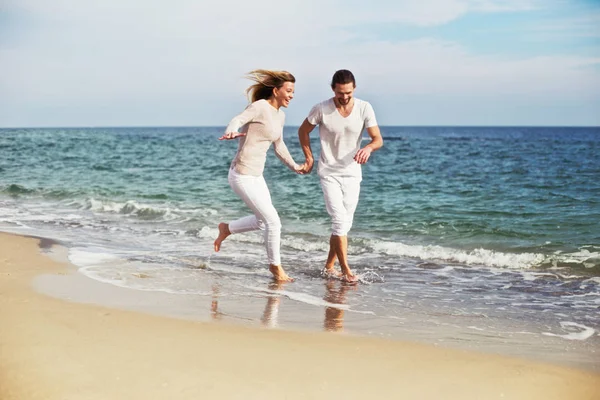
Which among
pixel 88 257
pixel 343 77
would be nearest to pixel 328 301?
pixel 343 77

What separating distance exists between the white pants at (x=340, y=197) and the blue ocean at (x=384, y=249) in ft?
2.08

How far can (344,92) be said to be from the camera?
274 inches

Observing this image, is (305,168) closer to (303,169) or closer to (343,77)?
(303,169)

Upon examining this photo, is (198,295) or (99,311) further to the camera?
(198,295)

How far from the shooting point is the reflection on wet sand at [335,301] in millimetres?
5375

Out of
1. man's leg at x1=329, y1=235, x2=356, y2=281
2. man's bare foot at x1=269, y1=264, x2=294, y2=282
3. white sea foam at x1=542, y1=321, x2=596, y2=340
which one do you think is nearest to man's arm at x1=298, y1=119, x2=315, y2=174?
man's leg at x1=329, y1=235, x2=356, y2=281

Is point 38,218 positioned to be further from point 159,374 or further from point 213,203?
point 159,374

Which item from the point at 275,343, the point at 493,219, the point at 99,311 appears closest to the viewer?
the point at 275,343

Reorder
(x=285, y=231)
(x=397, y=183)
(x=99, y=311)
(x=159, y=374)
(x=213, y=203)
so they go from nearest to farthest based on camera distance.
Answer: (x=159, y=374)
(x=99, y=311)
(x=285, y=231)
(x=213, y=203)
(x=397, y=183)

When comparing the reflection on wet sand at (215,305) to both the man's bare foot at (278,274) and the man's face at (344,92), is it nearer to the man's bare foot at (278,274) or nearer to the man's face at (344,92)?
the man's bare foot at (278,274)

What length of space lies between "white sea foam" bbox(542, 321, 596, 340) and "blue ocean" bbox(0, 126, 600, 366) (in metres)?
0.02

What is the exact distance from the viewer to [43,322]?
4.88m

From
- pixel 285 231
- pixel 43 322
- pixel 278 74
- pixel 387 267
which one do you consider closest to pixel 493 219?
pixel 285 231

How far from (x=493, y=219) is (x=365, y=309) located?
794 centimetres
